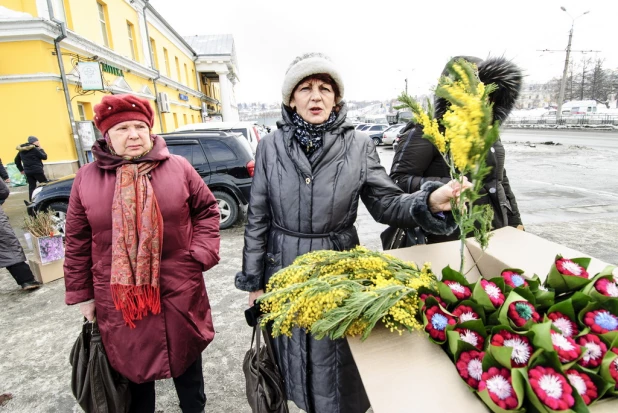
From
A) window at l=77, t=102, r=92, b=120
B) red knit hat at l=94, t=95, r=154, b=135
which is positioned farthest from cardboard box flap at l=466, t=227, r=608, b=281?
window at l=77, t=102, r=92, b=120

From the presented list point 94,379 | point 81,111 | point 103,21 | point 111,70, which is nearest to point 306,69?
point 94,379

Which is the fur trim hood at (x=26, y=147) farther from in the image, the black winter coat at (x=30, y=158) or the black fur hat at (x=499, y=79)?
the black fur hat at (x=499, y=79)

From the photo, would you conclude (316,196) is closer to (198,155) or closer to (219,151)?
(219,151)

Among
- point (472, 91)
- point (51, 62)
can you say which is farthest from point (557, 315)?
point (51, 62)

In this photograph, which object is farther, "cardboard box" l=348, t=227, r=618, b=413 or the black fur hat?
the black fur hat

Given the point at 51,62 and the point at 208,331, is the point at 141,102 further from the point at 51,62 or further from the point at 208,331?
the point at 51,62

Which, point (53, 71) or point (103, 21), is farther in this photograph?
point (103, 21)

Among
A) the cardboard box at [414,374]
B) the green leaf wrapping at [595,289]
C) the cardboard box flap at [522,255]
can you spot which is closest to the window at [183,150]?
the cardboard box flap at [522,255]

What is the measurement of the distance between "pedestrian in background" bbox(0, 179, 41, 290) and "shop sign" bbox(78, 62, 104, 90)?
804 centimetres

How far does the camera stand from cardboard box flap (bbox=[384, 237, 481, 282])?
4.29 feet

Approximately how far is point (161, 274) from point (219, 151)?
15.0 ft

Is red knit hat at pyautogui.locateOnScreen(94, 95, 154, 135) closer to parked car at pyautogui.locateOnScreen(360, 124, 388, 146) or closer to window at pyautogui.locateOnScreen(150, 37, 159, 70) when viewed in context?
window at pyautogui.locateOnScreen(150, 37, 159, 70)

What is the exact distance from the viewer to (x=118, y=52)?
14.1m

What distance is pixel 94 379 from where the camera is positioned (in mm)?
1723
